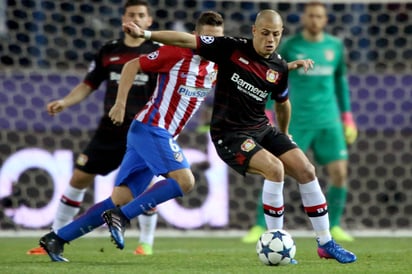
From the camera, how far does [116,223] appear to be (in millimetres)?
6953

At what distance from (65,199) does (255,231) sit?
2.06 meters

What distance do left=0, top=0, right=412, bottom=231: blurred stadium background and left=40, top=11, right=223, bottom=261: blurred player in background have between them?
3.52m

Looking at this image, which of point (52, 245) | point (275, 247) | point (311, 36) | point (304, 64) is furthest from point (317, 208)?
point (311, 36)

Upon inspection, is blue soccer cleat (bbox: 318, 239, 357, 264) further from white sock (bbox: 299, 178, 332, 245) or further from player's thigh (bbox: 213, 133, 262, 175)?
player's thigh (bbox: 213, 133, 262, 175)

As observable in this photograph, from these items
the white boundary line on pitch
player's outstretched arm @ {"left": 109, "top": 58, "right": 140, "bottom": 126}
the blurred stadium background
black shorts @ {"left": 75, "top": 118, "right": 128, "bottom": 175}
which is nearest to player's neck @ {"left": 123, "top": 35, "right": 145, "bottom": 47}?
black shorts @ {"left": 75, "top": 118, "right": 128, "bottom": 175}

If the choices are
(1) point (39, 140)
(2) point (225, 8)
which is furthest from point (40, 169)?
(2) point (225, 8)

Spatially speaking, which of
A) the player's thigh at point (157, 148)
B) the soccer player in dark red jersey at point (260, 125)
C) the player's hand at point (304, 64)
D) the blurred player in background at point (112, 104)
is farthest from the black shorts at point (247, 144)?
the blurred player in background at point (112, 104)

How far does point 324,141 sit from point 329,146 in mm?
71

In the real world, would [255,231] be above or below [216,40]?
below

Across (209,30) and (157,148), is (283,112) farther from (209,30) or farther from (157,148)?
(157,148)

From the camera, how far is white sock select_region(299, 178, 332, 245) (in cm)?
706

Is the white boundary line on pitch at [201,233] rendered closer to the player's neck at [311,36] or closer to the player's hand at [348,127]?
the player's hand at [348,127]

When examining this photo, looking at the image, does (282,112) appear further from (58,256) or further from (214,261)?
(58,256)

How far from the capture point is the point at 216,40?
708cm
